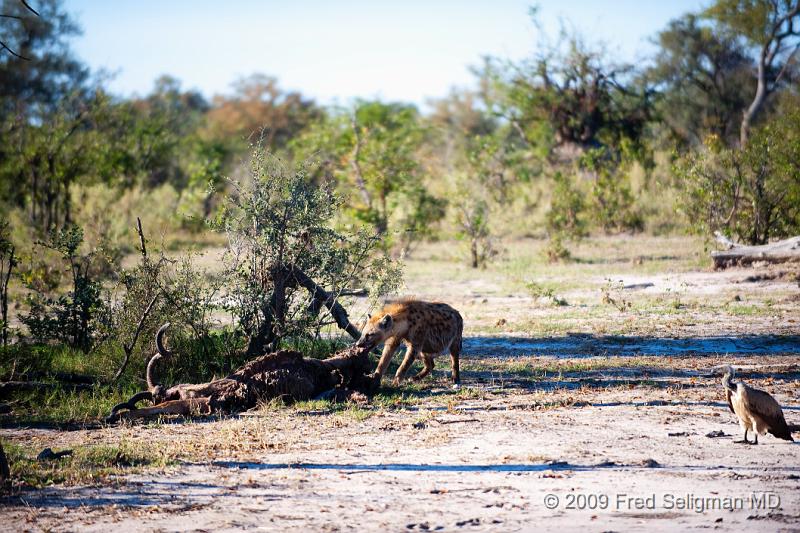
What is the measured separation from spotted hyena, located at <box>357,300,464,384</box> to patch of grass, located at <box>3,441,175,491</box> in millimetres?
2638

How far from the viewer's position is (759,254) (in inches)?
603

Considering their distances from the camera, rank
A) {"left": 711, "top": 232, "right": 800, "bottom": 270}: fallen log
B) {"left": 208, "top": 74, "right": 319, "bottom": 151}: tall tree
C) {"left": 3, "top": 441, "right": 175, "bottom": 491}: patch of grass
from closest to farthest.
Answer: {"left": 3, "top": 441, "right": 175, "bottom": 491}: patch of grass, {"left": 711, "top": 232, "right": 800, "bottom": 270}: fallen log, {"left": 208, "top": 74, "right": 319, "bottom": 151}: tall tree

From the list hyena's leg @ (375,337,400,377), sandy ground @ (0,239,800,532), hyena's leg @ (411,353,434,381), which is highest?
hyena's leg @ (375,337,400,377)

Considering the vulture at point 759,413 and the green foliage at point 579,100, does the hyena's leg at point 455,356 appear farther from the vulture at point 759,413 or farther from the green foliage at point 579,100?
the green foliage at point 579,100

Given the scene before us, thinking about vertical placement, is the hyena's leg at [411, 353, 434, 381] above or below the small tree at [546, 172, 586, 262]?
below

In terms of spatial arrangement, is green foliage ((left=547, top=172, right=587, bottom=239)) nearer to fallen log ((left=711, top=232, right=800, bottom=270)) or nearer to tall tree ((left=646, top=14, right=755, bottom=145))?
fallen log ((left=711, top=232, right=800, bottom=270))

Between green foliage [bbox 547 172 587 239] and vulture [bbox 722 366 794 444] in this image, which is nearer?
vulture [bbox 722 366 794 444]

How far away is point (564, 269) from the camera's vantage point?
693 inches

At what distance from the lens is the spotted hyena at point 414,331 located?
8.34m

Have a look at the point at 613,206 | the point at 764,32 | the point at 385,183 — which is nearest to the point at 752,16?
the point at 764,32

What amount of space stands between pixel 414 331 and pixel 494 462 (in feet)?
9.30

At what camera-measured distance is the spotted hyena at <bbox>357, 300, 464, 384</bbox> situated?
8.34 metres
